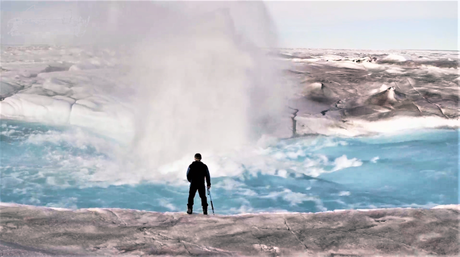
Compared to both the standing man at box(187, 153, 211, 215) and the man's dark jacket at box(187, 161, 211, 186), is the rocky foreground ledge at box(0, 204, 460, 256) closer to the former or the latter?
the standing man at box(187, 153, 211, 215)

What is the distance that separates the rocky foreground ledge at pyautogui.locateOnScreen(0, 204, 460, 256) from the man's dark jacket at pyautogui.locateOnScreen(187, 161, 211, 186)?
1.66 feet

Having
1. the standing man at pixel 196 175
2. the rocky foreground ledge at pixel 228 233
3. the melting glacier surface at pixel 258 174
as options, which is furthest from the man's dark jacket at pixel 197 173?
the melting glacier surface at pixel 258 174

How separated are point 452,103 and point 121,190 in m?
13.6

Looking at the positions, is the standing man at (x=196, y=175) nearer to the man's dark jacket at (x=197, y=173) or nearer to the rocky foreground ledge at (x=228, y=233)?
the man's dark jacket at (x=197, y=173)

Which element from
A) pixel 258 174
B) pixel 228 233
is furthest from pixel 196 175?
pixel 258 174

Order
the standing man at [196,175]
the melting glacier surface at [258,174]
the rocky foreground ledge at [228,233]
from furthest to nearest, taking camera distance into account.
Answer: the melting glacier surface at [258,174] → the standing man at [196,175] → the rocky foreground ledge at [228,233]

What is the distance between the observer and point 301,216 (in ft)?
17.5

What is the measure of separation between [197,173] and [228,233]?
3.73ft

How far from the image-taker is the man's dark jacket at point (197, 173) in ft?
18.5

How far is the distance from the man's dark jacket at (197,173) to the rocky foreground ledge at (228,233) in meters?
0.51

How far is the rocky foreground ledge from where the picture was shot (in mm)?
4336

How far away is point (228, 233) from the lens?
15.7 feet

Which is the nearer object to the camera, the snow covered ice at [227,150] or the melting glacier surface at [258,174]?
the snow covered ice at [227,150]

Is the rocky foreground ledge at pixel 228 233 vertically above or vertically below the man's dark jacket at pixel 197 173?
below
